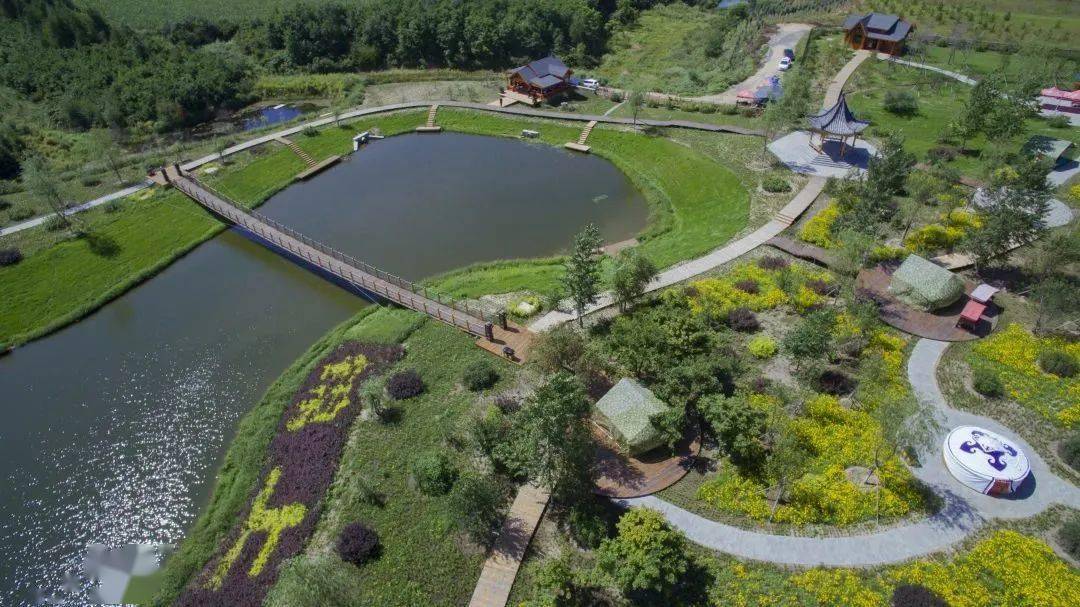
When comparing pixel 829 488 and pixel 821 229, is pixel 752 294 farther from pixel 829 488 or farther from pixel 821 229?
pixel 829 488

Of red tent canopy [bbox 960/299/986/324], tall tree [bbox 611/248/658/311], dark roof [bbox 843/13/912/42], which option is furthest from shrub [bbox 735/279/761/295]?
dark roof [bbox 843/13/912/42]

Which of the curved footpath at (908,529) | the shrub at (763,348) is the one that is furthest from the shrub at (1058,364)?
the shrub at (763,348)

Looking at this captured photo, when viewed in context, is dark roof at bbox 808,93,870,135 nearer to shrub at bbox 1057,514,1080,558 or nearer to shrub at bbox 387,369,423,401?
shrub at bbox 1057,514,1080,558

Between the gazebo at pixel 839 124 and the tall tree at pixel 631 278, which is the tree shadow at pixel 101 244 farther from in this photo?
the gazebo at pixel 839 124

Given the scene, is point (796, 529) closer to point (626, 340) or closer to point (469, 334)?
point (626, 340)

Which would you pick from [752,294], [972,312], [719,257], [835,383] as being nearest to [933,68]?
[719,257]

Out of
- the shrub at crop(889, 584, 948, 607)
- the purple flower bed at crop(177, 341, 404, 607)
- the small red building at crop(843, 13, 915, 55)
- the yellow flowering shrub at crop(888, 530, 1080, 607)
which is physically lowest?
the purple flower bed at crop(177, 341, 404, 607)
